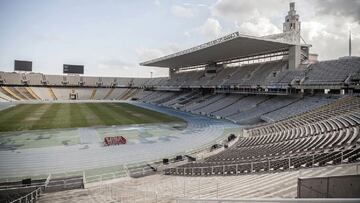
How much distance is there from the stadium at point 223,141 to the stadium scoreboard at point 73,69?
64.4ft

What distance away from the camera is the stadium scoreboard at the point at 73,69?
94938 mm

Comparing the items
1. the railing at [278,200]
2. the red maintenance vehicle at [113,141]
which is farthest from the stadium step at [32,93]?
the railing at [278,200]

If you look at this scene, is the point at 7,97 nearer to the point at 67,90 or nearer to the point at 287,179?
the point at 67,90

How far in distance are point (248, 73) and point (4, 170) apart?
47293 millimetres

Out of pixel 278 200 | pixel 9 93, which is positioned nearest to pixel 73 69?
pixel 9 93

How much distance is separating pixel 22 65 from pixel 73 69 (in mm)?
15301

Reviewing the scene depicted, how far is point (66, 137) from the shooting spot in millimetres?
29984

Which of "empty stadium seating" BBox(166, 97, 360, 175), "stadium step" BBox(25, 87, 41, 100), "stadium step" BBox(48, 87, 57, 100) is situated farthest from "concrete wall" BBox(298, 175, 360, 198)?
"stadium step" BBox(48, 87, 57, 100)

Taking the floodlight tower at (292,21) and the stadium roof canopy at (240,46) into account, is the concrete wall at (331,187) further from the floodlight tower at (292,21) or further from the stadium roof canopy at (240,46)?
the floodlight tower at (292,21)

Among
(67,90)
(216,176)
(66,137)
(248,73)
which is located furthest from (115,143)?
(67,90)

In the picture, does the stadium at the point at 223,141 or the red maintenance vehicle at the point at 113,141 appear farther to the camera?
the red maintenance vehicle at the point at 113,141

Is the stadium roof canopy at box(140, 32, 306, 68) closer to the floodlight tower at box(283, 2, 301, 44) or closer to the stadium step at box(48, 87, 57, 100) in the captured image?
the floodlight tower at box(283, 2, 301, 44)

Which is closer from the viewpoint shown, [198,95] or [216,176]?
[216,176]

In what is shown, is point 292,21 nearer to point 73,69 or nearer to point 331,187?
point 331,187
